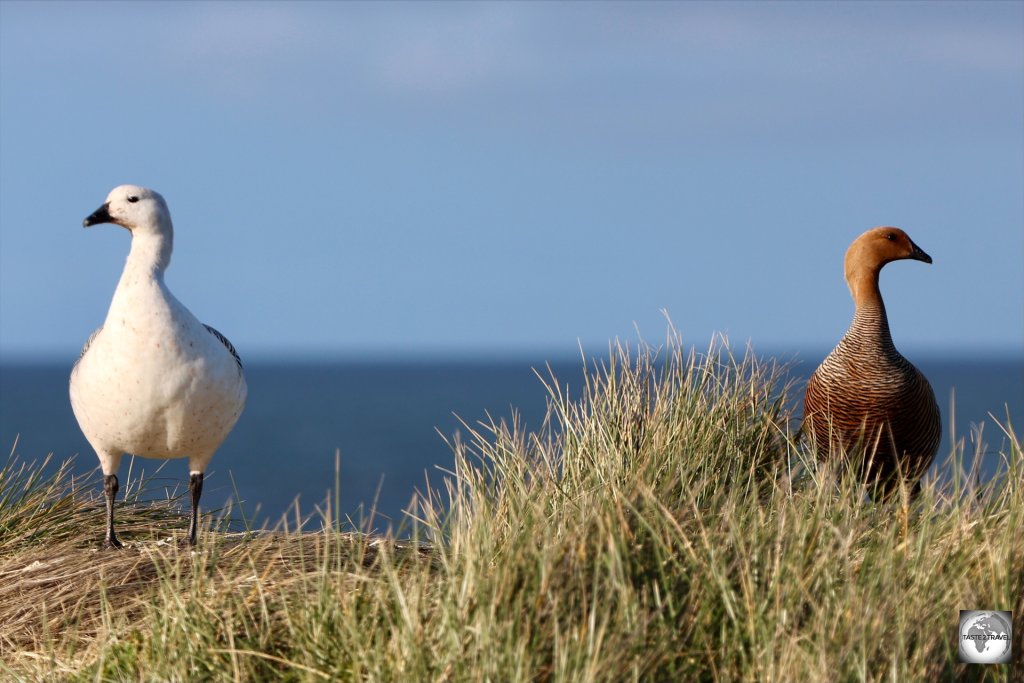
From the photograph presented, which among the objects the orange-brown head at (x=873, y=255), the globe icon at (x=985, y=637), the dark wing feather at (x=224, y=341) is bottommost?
the globe icon at (x=985, y=637)

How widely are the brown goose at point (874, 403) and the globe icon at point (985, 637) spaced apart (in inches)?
97.6

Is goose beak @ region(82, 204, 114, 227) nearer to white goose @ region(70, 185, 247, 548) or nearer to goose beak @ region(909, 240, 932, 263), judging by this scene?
white goose @ region(70, 185, 247, 548)

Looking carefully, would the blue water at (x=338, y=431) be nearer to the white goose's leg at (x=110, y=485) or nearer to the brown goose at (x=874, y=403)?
the white goose's leg at (x=110, y=485)

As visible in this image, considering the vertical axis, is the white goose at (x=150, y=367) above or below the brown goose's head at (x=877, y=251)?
below

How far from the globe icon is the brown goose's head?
12.0 feet

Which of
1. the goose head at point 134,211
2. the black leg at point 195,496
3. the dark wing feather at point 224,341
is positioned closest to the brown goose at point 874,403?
the dark wing feather at point 224,341

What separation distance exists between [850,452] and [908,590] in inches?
109

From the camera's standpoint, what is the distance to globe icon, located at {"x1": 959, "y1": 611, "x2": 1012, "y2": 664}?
193 inches

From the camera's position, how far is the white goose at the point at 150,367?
6.58 metres

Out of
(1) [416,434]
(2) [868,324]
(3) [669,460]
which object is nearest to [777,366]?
(2) [868,324]

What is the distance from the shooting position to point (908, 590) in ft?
16.3

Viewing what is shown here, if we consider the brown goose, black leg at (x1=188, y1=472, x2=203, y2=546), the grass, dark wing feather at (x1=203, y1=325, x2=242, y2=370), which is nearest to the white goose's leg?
black leg at (x1=188, y1=472, x2=203, y2=546)

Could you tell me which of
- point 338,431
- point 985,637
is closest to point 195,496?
point 985,637

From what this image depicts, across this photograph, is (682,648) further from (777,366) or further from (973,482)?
(777,366)
